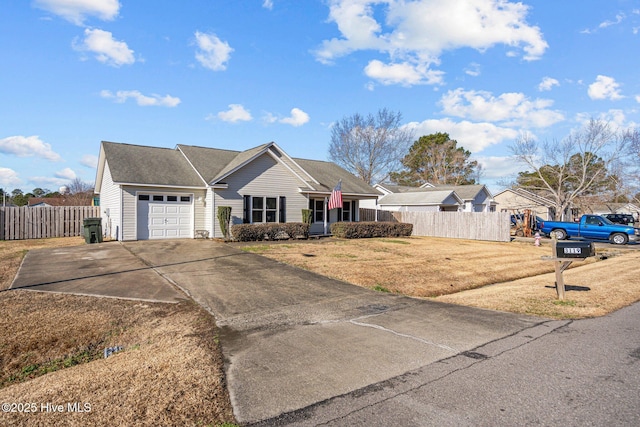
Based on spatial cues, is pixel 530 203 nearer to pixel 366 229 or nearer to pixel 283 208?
pixel 366 229

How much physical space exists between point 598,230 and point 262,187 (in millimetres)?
21016

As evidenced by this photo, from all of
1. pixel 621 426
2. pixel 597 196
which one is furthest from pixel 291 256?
pixel 597 196

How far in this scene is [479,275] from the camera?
11.9 m

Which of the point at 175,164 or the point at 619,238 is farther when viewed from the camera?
the point at 619,238

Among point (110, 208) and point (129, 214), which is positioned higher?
point (110, 208)

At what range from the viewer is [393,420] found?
10.7 feet

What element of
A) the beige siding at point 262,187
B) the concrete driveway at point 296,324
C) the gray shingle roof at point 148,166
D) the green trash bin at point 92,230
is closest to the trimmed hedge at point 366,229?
the beige siding at point 262,187

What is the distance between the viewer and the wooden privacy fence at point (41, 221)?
63.9ft

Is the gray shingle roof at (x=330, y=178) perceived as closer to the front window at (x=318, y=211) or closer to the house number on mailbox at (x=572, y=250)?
the front window at (x=318, y=211)

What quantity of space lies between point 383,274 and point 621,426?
309 inches

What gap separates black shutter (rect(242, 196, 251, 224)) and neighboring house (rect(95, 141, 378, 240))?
0.01 metres

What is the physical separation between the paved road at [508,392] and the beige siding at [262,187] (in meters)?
16.2

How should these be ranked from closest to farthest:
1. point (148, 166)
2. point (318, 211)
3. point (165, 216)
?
point (165, 216) → point (148, 166) → point (318, 211)

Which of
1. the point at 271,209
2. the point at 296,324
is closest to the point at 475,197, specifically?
the point at 271,209
